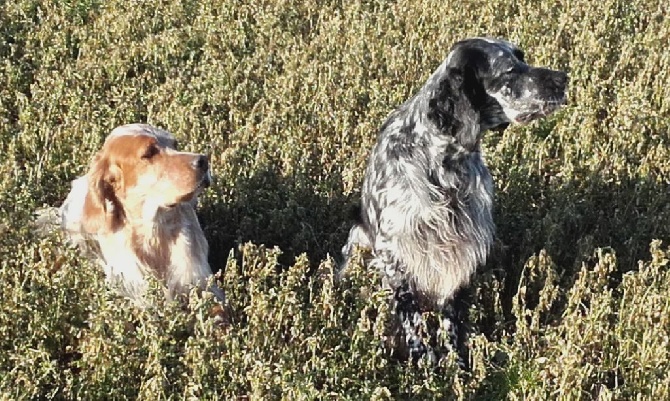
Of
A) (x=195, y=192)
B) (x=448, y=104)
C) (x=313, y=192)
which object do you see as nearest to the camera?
(x=448, y=104)

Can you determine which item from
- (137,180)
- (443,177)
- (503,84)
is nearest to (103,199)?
(137,180)

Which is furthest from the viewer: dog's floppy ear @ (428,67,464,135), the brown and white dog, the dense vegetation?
the brown and white dog

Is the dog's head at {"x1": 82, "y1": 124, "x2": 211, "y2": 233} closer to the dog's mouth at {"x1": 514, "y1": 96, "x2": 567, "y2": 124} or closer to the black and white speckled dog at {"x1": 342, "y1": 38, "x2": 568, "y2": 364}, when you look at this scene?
the black and white speckled dog at {"x1": 342, "y1": 38, "x2": 568, "y2": 364}

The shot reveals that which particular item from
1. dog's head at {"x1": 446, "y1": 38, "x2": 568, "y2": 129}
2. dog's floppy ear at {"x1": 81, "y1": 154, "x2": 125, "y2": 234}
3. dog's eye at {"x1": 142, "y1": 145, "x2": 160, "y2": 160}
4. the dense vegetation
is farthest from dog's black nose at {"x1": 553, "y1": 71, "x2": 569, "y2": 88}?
dog's floppy ear at {"x1": 81, "y1": 154, "x2": 125, "y2": 234}

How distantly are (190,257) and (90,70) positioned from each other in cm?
290

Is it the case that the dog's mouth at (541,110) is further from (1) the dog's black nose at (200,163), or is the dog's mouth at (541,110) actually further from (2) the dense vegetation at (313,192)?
(1) the dog's black nose at (200,163)

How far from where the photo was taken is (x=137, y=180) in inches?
171

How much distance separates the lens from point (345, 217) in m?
5.33

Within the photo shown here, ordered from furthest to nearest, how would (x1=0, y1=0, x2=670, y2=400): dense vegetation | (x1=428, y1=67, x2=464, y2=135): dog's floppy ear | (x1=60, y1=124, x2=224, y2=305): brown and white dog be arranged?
(x1=60, y1=124, x2=224, y2=305): brown and white dog
(x1=428, y1=67, x2=464, y2=135): dog's floppy ear
(x1=0, y1=0, x2=670, y2=400): dense vegetation

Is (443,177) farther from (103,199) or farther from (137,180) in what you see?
(103,199)

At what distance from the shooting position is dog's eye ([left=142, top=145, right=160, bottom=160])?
4371mm

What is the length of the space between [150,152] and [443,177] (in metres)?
1.48

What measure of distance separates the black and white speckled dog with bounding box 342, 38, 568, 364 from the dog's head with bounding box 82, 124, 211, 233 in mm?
968

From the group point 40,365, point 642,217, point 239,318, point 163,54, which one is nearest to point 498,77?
point 642,217
